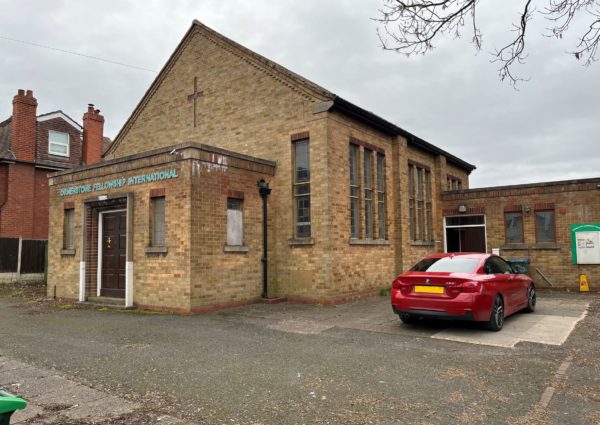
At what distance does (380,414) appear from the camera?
4.54 meters

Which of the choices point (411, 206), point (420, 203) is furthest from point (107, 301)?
point (420, 203)

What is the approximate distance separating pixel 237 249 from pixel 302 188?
2747mm

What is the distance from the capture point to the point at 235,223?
12.6 meters

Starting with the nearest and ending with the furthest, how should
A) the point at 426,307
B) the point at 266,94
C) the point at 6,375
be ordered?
1. the point at 6,375
2. the point at 426,307
3. the point at 266,94

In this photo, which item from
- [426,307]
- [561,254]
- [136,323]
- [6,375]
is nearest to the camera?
[6,375]

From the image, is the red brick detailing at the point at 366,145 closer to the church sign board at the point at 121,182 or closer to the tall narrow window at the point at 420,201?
the tall narrow window at the point at 420,201

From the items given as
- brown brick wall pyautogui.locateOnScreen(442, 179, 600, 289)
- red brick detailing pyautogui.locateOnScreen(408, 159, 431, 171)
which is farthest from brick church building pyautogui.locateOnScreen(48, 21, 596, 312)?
brown brick wall pyautogui.locateOnScreen(442, 179, 600, 289)

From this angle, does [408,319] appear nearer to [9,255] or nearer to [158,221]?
[158,221]

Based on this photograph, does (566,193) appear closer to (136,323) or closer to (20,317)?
(136,323)

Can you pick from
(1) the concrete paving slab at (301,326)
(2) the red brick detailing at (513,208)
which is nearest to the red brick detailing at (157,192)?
(1) the concrete paving slab at (301,326)

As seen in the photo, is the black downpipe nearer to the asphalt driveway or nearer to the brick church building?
the brick church building

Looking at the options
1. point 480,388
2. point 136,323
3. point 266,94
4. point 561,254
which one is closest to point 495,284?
point 480,388

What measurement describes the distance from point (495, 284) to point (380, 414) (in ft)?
16.3

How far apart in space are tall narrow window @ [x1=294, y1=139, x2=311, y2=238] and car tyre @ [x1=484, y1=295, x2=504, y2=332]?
5954mm
